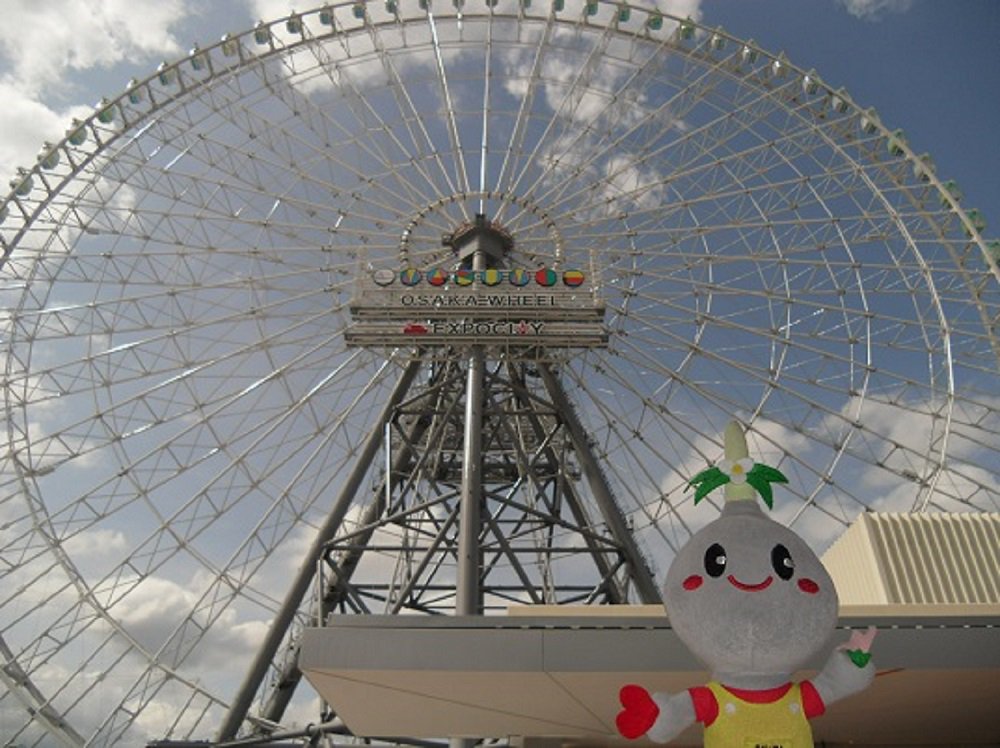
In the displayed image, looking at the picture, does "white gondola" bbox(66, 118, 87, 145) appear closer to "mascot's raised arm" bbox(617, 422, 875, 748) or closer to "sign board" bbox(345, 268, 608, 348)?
"sign board" bbox(345, 268, 608, 348)

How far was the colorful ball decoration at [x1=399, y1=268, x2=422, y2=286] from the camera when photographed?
67.1ft

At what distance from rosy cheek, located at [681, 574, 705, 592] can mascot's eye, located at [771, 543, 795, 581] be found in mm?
543

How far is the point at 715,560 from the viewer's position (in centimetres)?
654

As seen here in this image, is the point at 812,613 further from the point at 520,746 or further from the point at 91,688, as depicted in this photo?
the point at 91,688

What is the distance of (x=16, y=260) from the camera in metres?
22.5

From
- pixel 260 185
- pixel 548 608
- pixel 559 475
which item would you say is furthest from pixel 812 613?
pixel 260 185

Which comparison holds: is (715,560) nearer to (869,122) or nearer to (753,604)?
(753,604)

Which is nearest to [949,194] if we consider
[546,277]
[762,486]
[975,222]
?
[975,222]

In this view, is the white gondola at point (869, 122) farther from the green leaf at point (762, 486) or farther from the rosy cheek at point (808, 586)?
the rosy cheek at point (808, 586)

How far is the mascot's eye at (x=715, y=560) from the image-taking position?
21.3 feet

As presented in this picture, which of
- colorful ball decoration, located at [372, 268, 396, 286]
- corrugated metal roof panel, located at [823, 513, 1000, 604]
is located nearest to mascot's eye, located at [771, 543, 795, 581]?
corrugated metal roof panel, located at [823, 513, 1000, 604]

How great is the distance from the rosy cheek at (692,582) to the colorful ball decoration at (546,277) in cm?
1400

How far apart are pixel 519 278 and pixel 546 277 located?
2.08 ft

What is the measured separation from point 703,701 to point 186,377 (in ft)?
59.2
